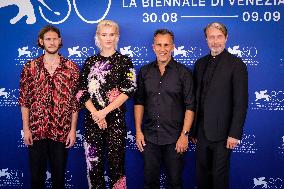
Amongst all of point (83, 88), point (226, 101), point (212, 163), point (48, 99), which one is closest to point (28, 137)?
point (48, 99)

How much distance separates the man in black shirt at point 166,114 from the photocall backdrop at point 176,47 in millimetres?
542

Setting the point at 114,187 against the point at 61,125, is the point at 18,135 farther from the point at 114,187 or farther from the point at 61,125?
the point at 114,187

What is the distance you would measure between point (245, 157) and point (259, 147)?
18cm

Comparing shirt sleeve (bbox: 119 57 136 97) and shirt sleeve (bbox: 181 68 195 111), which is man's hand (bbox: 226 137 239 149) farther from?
shirt sleeve (bbox: 119 57 136 97)

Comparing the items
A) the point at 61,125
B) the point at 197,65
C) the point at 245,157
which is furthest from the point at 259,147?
the point at 61,125

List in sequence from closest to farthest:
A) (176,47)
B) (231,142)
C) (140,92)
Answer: (231,142), (140,92), (176,47)

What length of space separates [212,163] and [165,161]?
424mm

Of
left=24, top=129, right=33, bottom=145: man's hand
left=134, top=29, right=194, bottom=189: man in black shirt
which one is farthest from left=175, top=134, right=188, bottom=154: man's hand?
left=24, top=129, right=33, bottom=145: man's hand

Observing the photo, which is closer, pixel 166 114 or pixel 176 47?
pixel 166 114

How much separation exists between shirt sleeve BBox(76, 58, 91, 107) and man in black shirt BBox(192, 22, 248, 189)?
1.00 meters

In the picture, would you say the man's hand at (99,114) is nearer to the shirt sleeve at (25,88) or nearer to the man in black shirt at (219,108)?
the shirt sleeve at (25,88)

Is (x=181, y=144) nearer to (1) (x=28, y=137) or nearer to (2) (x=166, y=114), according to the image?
(2) (x=166, y=114)

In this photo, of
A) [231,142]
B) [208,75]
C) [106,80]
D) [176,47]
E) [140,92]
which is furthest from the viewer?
[176,47]

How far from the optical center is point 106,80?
3.04 m
